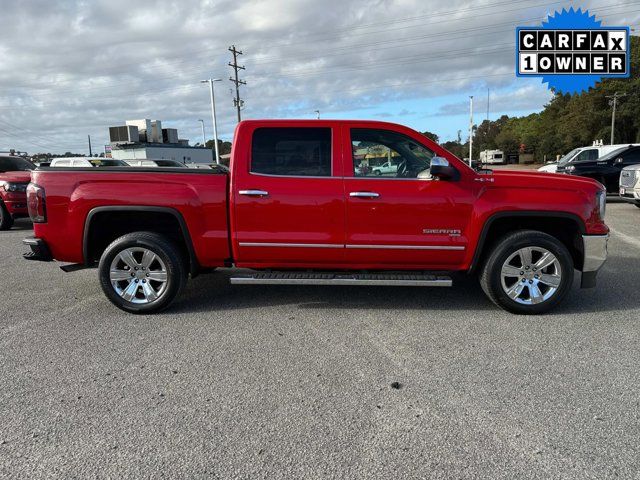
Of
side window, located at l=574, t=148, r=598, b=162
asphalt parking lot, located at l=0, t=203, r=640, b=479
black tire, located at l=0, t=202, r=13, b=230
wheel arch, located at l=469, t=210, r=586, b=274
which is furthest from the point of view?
side window, located at l=574, t=148, r=598, b=162

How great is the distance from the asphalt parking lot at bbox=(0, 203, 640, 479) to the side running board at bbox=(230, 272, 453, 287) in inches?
13.5

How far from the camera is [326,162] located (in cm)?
468

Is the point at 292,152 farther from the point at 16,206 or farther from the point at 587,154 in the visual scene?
the point at 587,154

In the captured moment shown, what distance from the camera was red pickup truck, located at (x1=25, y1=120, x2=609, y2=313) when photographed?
15.0ft

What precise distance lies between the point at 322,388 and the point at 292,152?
2420 millimetres

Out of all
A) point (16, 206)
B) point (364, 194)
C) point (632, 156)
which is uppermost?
point (632, 156)

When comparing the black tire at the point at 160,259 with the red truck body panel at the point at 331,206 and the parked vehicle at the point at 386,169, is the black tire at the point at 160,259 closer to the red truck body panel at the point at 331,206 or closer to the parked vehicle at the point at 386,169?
the red truck body panel at the point at 331,206

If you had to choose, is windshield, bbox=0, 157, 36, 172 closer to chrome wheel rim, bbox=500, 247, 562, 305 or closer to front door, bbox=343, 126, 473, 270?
front door, bbox=343, 126, 473, 270

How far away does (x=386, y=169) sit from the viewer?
15.4ft

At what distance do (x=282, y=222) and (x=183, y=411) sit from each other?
214 cm

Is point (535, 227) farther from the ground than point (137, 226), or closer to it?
closer to it

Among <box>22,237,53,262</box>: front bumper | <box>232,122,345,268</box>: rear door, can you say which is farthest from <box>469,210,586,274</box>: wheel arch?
<box>22,237,53,262</box>: front bumper

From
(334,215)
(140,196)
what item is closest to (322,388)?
(334,215)

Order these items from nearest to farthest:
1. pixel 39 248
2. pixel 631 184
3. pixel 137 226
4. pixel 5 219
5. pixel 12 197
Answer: pixel 39 248
pixel 137 226
pixel 12 197
pixel 5 219
pixel 631 184
